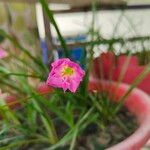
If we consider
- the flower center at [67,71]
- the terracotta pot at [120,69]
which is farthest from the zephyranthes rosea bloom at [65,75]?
the terracotta pot at [120,69]

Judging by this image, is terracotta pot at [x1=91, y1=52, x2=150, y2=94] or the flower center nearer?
the flower center

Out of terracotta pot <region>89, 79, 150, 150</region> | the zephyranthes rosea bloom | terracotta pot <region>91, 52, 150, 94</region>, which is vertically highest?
the zephyranthes rosea bloom

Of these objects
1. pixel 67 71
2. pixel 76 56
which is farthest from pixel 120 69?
pixel 67 71

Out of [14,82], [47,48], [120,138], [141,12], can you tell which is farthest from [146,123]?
[141,12]

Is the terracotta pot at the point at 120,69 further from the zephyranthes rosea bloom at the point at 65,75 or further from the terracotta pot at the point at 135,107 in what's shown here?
the zephyranthes rosea bloom at the point at 65,75

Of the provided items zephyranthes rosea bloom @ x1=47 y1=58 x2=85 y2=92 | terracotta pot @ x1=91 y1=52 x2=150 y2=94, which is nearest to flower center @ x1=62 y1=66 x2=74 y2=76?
zephyranthes rosea bloom @ x1=47 y1=58 x2=85 y2=92

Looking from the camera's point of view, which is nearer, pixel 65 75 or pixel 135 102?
pixel 65 75

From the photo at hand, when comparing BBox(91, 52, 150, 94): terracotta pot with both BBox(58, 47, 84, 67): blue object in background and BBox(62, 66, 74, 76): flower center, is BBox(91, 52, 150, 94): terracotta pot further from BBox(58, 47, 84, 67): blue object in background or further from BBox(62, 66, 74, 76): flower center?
BBox(62, 66, 74, 76): flower center

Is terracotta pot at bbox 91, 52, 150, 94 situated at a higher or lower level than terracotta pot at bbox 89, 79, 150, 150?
higher

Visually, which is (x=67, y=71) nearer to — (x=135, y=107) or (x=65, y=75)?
(x=65, y=75)
